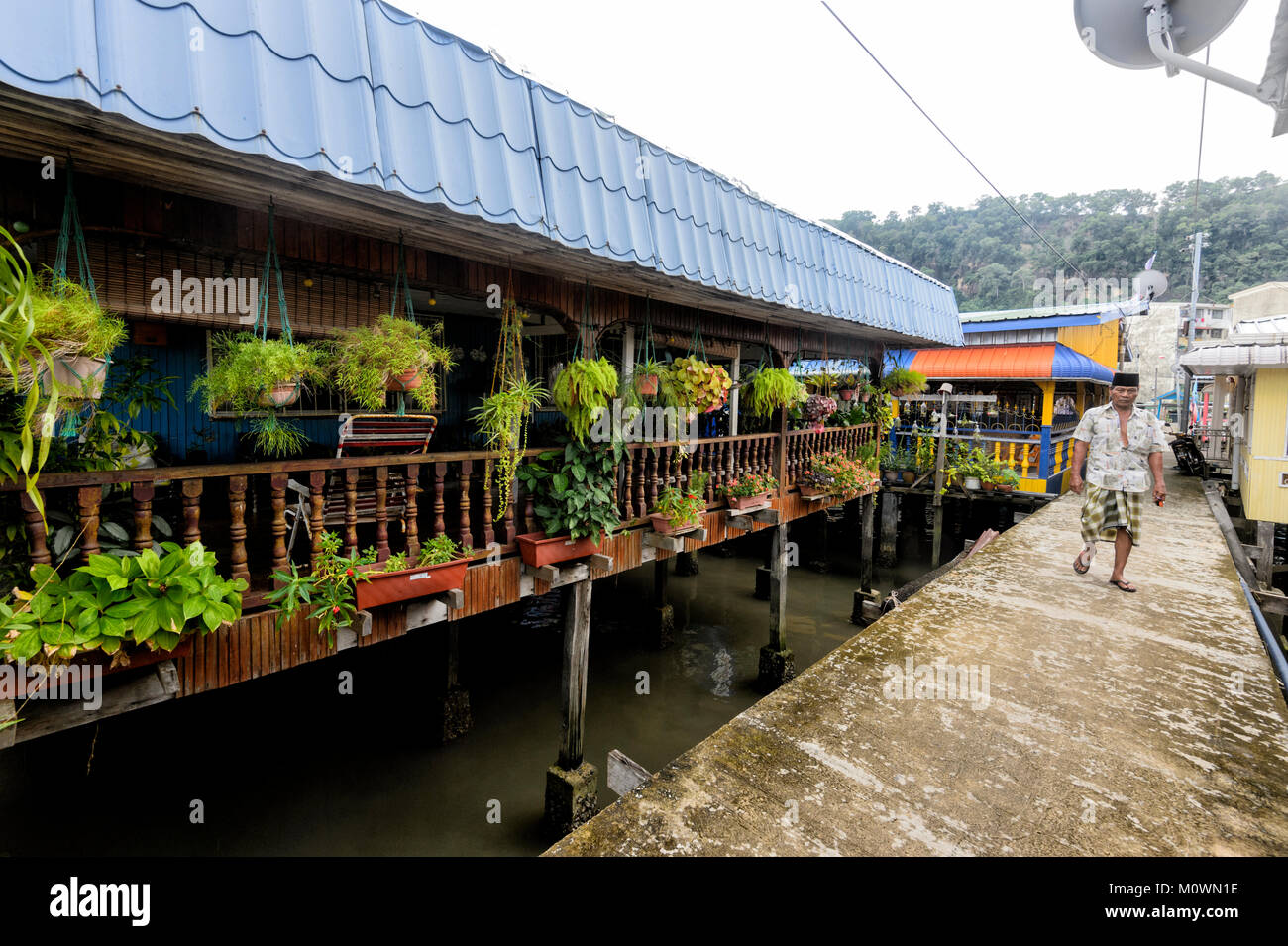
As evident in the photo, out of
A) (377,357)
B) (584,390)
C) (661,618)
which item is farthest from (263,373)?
(661,618)

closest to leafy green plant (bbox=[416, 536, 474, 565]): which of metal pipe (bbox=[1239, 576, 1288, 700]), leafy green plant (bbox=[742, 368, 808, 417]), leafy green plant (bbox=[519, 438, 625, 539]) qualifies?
leafy green plant (bbox=[519, 438, 625, 539])

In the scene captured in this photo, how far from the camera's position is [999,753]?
2668 millimetres

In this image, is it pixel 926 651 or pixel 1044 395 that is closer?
pixel 926 651

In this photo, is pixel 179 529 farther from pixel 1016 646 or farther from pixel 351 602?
pixel 1016 646

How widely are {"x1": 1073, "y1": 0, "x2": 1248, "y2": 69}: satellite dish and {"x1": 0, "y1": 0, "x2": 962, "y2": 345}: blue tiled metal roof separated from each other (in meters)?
2.59

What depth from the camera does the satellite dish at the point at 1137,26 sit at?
9.51 feet

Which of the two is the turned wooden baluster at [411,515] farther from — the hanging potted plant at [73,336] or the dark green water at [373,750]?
the dark green water at [373,750]

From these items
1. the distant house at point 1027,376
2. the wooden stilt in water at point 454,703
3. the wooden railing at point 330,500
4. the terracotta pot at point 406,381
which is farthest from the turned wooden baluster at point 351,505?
the distant house at point 1027,376

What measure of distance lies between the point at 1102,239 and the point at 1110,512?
46.6 m

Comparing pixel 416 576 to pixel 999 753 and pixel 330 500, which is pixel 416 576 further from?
pixel 999 753

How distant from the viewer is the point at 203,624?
2695 millimetres
